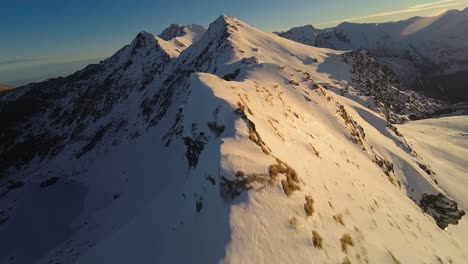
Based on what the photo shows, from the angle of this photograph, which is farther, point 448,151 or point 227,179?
point 448,151

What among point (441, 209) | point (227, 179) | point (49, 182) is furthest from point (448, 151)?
point (49, 182)

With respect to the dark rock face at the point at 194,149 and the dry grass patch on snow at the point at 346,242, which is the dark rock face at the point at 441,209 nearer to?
the dry grass patch on snow at the point at 346,242

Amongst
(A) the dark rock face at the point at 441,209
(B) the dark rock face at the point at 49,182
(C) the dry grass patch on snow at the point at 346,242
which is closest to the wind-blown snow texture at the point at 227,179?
(C) the dry grass patch on snow at the point at 346,242

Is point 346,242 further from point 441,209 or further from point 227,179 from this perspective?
point 441,209

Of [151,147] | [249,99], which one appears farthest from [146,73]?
[249,99]

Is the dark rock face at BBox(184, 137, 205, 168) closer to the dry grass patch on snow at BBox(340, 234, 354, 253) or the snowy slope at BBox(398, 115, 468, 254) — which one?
the dry grass patch on snow at BBox(340, 234, 354, 253)

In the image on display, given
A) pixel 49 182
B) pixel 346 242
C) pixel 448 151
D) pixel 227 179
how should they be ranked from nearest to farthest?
pixel 227 179 → pixel 346 242 → pixel 448 151 → pixel 49 182
